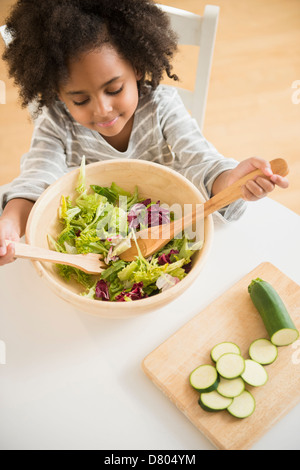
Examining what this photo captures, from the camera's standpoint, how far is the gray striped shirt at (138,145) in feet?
3.73

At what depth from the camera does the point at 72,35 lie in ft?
2.99

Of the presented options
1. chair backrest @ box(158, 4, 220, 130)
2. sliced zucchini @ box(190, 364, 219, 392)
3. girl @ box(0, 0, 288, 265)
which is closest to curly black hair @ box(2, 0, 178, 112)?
girl @ box(0, 0, 288, 265)

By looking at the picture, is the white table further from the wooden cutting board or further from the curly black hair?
the curly black hair

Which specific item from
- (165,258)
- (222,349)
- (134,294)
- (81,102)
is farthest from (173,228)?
(81,102)

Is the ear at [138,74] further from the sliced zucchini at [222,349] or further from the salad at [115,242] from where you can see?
the sliced zucchini at [222,349]

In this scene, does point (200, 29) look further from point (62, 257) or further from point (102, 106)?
point (62, 257)

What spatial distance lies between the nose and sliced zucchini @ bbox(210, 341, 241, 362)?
25.5 inches

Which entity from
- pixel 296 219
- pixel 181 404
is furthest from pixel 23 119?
pixel 181 404

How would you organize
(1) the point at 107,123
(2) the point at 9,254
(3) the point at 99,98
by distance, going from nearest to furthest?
1. (2) the point at 9,254
2. (3) the point at 99,98
3. (1) the point at 107,123

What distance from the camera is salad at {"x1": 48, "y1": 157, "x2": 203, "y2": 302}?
92cm

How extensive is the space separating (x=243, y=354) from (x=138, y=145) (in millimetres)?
727

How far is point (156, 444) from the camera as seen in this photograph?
834 millimetres

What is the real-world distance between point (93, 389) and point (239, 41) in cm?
255

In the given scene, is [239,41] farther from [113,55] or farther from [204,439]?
[204,439]
